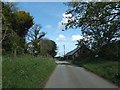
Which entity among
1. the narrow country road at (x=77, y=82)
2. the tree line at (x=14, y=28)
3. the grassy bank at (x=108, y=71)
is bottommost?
the narrow country road at (x=77, y=82)

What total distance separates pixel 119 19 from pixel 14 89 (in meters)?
20.2

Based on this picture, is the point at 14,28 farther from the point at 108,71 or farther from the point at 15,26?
the point at 108,71

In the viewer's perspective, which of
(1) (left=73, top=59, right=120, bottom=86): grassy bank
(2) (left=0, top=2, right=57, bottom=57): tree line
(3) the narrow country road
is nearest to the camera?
(3) the narrow country road

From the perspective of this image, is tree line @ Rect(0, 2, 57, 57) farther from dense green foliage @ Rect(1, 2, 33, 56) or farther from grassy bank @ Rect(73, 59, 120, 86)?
grassy bank @ Rect(73, 59, 120, 86)

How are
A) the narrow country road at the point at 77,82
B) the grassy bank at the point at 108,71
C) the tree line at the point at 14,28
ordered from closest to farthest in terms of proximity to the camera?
the narrow country road at the point at 77,82, the grassy bank at the point at 108,71, the tree line at the point at 14,28

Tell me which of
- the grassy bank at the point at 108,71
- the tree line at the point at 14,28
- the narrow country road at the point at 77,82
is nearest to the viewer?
the narrow country road at the point at 77,82

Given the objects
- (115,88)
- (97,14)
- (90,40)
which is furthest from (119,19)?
(90,40)

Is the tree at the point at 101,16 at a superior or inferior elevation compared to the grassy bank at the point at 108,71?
superior

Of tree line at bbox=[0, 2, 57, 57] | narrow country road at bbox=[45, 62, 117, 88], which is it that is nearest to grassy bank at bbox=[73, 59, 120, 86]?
narrow country road at bbox=[45, 62, 117, 88]

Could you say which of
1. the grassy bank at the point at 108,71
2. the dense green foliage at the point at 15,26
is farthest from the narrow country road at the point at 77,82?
the dense green foliage at the point at 15,26

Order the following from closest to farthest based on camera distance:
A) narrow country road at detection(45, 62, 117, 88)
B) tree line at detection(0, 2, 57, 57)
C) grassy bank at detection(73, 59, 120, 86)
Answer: narrow country road at detection(45, 62, 117, 88) → grassy bank at detection(73, 59, 120, 86) → tree line at detection(0, 2, 57, 57)

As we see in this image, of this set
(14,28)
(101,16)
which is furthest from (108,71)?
(14,28)

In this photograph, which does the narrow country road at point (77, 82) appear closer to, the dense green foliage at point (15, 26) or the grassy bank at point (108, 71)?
the grassy bank at point (108, 71)

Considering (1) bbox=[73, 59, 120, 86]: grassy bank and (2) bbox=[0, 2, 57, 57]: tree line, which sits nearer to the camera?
(1) bbox=[73, 59, 120, 86]: grassy bank
